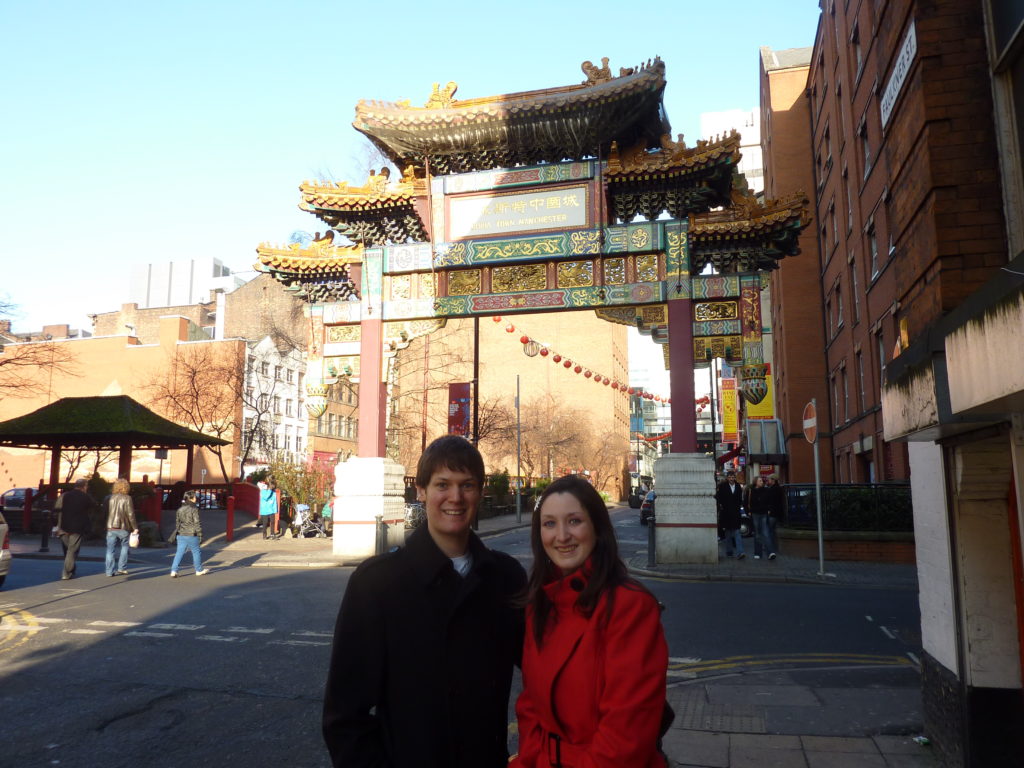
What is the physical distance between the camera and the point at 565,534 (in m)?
2.54

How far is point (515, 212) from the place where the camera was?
57.4 ft

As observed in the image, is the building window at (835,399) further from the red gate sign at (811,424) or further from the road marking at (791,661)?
the road marking at (791,661)

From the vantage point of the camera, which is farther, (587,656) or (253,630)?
(253,630)

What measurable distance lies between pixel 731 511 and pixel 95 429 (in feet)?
58.0

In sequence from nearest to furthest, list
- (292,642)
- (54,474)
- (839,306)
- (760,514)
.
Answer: (292,642)
(760,514)
(54,474)
(839,306)

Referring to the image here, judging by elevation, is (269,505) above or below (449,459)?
below

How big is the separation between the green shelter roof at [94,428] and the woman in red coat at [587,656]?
22435 mm

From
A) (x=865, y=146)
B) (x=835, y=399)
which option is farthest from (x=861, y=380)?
(x=865, y=146)

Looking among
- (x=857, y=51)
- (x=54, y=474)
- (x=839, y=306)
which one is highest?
(x=857, y=51)

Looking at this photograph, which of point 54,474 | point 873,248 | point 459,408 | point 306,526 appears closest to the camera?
point 873,248

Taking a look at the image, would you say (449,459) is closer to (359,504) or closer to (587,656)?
(587,656)

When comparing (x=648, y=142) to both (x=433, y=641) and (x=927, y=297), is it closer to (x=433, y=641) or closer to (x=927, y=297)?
(x=927, y=297)

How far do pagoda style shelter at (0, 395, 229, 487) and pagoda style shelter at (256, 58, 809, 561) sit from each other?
7.33 meters

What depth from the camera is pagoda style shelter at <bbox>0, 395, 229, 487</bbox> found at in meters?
22.2
